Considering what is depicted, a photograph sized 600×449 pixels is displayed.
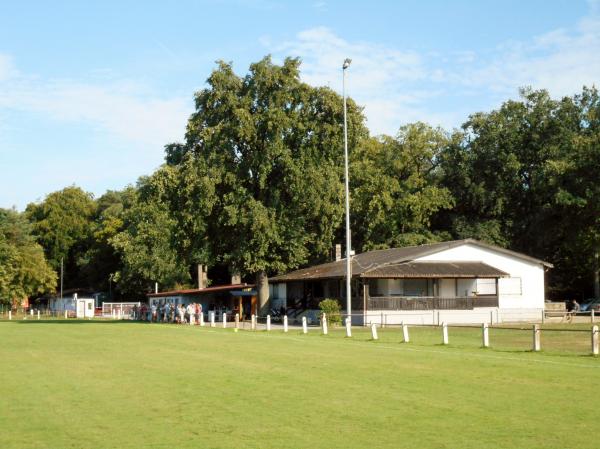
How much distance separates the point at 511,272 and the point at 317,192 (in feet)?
49.3

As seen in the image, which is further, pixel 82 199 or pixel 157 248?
pixel 82 199

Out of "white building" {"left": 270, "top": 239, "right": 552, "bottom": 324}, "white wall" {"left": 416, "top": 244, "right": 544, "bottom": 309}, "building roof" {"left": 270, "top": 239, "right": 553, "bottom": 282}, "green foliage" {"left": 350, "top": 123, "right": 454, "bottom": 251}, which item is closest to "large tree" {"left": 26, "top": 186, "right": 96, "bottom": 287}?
"green foliage" {"left": 350, "top": 123, "right": 454, "bottom": 251}

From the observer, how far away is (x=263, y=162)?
5203 cm

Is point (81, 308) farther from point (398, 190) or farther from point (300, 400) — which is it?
point (300, 400)

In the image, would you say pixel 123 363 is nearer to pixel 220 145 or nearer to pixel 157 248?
pixel 220 145

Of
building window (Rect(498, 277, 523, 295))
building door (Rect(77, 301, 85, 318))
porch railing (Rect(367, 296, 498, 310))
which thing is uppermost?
building window (Rect(498, 277, 523, 295))

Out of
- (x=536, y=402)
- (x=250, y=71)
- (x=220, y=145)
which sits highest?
(x=250, y=71)

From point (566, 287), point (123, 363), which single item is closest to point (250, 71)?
point (123, 363)

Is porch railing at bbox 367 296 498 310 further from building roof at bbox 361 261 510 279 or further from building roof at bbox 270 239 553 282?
building roof at bbox 270 239 553 282

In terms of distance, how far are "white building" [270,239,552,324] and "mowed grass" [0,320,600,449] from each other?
1007 inches

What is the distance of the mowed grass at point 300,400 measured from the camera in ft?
31.8

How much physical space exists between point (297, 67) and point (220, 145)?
779 centimetres

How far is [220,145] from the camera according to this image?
52156 millimetres

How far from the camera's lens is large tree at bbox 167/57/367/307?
51.6 m
